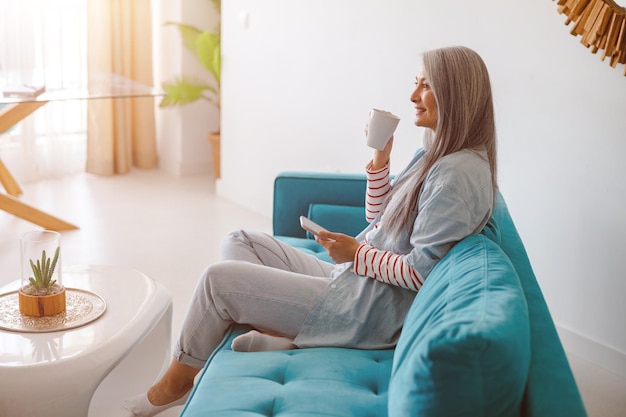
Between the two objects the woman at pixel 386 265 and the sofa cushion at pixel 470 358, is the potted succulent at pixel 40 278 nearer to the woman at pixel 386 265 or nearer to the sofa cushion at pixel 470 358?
the woman at pixel 386 265

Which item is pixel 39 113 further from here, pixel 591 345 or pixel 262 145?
pixel 591 345

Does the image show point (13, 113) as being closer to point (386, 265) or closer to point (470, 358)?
point (386, 265)

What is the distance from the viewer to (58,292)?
7.29 feet

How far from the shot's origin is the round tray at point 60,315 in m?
2.14

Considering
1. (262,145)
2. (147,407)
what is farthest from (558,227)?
(262,145)

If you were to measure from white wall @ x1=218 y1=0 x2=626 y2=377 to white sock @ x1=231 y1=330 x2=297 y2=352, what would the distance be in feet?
4.23

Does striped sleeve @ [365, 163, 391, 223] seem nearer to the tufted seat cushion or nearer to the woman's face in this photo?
the woman's face

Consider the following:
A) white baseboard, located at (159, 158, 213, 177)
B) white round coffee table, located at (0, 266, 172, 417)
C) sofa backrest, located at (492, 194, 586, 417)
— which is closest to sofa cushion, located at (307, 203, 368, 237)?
white round coffee table, located at (0, 266, 172, 417)

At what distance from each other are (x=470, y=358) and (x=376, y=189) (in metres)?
1.15

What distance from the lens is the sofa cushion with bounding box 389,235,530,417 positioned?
3.88ft

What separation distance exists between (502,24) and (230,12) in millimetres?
2027

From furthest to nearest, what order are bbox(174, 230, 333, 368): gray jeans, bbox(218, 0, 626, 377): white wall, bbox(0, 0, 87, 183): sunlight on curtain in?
bbox(0, 0, 87, 183): sunlight on curtain → bbox(218, 0, 626, 377): white wall → bbox(174, 230, 333, 368): gray jeans

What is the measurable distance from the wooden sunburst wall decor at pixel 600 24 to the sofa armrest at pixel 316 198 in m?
0.89

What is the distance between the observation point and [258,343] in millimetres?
1997
